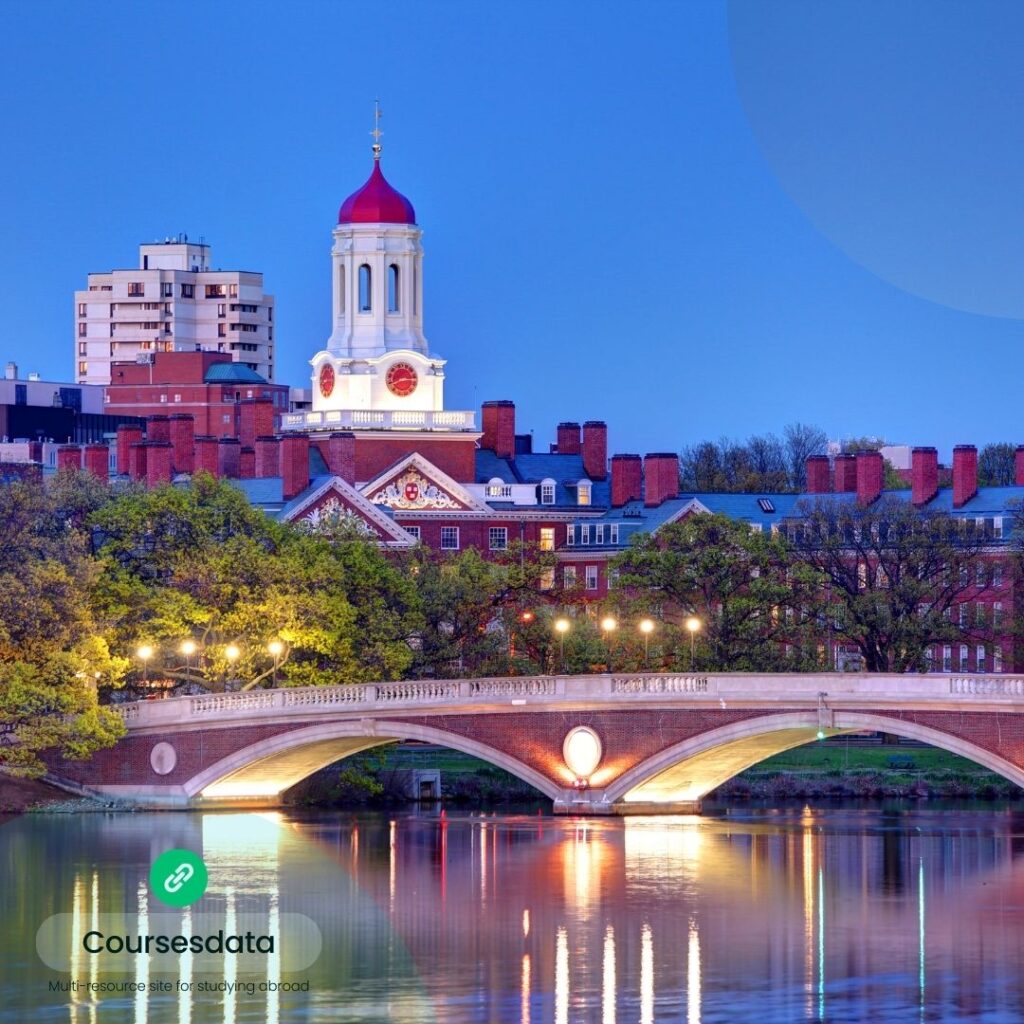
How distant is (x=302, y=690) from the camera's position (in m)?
86.8

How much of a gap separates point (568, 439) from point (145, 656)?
55478mm

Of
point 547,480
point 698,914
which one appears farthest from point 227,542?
point 547,480

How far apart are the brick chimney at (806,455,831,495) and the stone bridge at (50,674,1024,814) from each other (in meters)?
44.2

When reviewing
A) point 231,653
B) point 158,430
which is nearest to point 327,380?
point 158,430

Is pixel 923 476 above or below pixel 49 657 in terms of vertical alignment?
above

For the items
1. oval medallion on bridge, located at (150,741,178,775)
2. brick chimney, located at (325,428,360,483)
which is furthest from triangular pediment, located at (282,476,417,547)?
oval medallion on bridge, located at (150,741,178,775)

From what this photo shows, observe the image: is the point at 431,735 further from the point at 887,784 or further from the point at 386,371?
the point at 386,371

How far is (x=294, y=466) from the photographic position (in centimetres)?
12506

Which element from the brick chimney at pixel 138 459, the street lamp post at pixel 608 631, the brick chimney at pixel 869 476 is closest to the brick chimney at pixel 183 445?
the brick chimney at pixel 138 459

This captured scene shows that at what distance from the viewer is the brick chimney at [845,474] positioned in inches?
5118

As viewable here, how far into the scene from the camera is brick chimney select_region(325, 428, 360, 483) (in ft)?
419

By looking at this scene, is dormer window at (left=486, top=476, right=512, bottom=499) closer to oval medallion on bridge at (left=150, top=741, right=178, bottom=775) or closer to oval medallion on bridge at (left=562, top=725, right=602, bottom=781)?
oval medallion on bridge at (left=150, top=741, right=178, bottom=775)

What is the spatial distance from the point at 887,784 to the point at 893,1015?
4983cm

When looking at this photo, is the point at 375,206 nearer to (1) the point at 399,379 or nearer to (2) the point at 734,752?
(1) the point at 399,379
